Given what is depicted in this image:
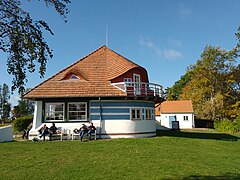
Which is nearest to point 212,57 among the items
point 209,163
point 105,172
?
point 209,163

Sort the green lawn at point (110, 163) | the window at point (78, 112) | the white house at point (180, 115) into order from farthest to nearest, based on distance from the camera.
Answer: the white house at point (180, 115) → the window at point (78, 112) → the green lawn at point (110, 163)

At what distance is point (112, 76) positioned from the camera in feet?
67.3

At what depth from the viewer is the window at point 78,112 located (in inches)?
760

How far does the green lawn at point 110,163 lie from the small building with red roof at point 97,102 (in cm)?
353

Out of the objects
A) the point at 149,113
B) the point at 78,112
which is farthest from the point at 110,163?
the point at 149,113

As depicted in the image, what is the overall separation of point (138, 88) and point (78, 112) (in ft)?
17.4

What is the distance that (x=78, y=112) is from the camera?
63.5ft

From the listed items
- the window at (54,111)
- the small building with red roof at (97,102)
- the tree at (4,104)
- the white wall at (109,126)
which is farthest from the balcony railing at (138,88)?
the tree at (4,104)

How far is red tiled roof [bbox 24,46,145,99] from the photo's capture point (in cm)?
1895

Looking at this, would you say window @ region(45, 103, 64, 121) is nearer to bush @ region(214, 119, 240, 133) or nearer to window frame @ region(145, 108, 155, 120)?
window frame @ region(145, 108, 155, 120)

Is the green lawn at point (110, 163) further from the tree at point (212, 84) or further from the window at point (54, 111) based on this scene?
the tree at point (212, 84)

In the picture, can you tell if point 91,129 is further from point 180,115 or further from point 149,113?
point 180,115

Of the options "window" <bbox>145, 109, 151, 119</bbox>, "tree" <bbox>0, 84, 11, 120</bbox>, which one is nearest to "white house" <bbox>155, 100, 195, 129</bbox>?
"window" <bbox>145, 109, 151, 119</bbox>

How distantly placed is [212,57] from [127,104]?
30.5 metres
